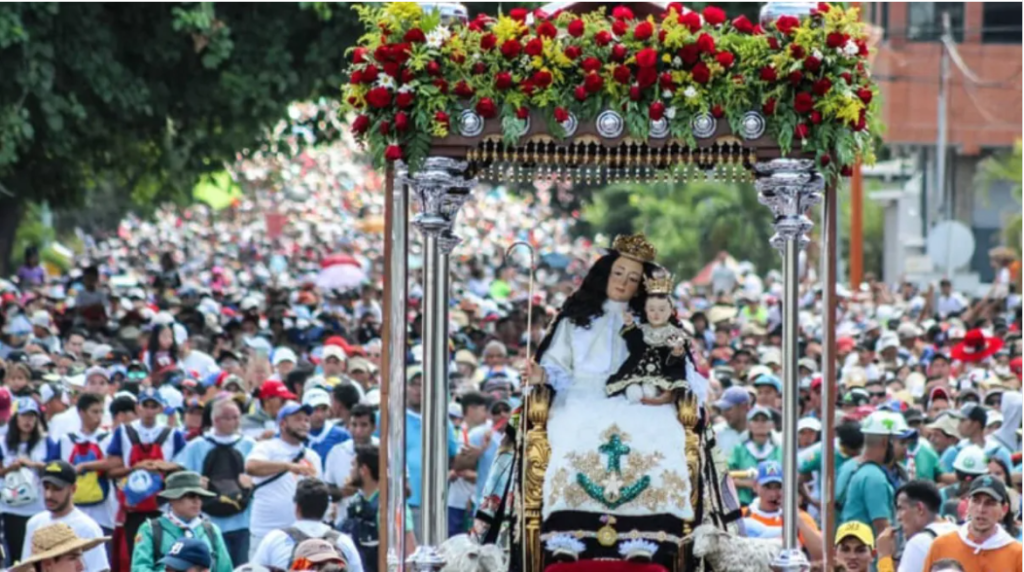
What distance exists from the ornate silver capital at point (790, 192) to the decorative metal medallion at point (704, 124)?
306 millimetres

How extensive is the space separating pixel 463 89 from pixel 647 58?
84cm

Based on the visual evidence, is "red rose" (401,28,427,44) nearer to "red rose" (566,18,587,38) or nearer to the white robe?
"red rose" (566,18,587,38)

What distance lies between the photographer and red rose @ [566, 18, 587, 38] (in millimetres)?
10742

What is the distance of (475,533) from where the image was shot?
11203 mm

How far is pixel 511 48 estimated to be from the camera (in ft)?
35.1

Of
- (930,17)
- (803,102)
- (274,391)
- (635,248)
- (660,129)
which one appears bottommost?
(274,391)

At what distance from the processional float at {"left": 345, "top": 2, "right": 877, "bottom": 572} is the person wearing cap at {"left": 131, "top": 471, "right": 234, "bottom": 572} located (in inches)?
63.5

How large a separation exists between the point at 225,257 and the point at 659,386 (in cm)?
4763

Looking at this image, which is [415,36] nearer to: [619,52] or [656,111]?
[619,52]

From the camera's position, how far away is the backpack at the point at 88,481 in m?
15.4

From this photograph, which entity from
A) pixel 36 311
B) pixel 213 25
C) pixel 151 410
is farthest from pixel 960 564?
pixel 36 311

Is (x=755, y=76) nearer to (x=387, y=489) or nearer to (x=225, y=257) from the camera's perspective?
(x=387, y=489)

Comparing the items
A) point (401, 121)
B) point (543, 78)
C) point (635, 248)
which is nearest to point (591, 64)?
point (543, 78)

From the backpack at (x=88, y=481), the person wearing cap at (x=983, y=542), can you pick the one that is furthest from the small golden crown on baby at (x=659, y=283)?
the backpack at (x=88, y=481)
